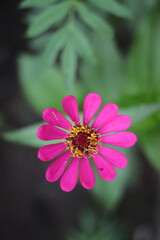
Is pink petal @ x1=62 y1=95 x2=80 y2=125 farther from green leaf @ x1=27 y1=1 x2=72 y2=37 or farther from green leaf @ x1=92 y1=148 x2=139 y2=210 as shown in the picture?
green leaf @ x1=92 y1=148 x2=139 y2=210

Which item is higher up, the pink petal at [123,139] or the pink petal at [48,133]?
the pink petal at [48,133]

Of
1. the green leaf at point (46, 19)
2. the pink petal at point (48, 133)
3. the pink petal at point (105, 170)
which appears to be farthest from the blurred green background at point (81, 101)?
the pink petal at point (105, 170)

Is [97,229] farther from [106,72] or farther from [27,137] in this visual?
[106,72]

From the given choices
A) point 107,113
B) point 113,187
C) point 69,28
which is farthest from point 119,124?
point 113,187

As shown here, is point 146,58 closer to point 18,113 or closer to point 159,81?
point 159,81

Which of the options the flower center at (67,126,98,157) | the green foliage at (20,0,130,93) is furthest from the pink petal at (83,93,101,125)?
the green foliage at (20,0,130,93)

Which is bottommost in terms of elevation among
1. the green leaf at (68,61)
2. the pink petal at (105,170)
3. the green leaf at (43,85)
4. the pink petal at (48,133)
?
the pink petal at (105,170)

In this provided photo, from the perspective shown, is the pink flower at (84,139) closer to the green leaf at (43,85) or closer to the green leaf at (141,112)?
the green leaf at (141,112)

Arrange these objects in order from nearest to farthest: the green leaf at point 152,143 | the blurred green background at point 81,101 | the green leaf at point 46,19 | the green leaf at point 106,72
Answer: the green leaf at point 46,19 → the blurred green background at point 81,101 → the green leaf at point 152,143 → the green leaf at point 106,72
